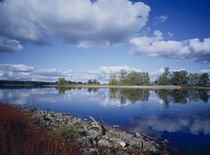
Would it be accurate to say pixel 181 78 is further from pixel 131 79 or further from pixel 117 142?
pixel 117 142

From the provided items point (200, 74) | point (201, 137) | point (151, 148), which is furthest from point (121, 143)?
point (200, 74)

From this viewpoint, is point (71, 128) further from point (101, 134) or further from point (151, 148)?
point (151, 148)

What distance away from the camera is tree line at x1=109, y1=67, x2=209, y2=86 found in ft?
372

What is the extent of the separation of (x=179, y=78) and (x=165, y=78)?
11.7 m

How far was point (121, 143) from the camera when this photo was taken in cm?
630

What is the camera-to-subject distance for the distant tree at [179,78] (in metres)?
112

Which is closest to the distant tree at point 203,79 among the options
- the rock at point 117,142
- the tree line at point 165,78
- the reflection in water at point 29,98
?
the tree line at point 165,78

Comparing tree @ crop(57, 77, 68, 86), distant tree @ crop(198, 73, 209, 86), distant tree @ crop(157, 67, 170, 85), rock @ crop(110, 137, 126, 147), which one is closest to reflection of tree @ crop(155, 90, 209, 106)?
rock @ crop(110, 137, 126, 147)

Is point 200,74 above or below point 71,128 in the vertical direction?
above

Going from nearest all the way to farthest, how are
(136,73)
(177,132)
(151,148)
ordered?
1. (151,148)
2. (177,132)
3. (136,73)

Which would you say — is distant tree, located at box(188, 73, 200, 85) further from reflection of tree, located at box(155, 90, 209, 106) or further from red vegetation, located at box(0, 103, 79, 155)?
red vegetation, located at box(0, 103, 79, 155)

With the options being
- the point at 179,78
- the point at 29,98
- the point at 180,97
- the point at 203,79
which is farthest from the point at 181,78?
the point at 29,98

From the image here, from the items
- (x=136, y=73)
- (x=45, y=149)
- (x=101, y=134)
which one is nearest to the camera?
(x=45, y=149)

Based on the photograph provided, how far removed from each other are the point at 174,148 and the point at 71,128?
5454 mm
